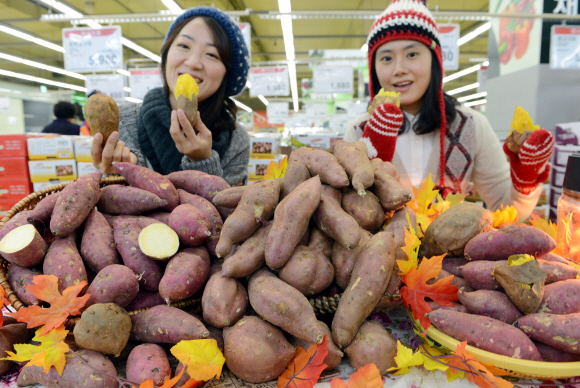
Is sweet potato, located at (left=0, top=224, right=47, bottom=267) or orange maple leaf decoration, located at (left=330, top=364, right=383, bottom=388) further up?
sweet potato, located at (left=0, top=224, right=47, bottom=267)

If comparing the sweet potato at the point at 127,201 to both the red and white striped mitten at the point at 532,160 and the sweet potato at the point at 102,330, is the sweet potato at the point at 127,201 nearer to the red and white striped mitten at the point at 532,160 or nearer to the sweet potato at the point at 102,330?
the sweet potato at the point at 102,330

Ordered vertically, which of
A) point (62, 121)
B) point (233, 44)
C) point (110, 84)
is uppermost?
point (110, 84)

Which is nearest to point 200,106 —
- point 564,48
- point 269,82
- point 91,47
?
point 564,48

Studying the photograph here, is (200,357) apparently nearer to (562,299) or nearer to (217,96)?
(562,299)

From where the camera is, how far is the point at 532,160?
140 centimetres

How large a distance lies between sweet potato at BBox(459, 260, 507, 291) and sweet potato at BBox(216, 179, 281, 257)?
0.48 m

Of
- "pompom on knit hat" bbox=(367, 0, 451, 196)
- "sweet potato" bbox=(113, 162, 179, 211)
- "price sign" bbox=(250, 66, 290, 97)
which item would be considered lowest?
"sweet potato" bbox=(113, 162, 179, 211)

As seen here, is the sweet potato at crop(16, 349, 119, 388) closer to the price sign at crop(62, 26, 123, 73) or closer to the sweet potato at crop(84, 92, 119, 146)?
the sweet potato at crop(84, 92, 119, 146)

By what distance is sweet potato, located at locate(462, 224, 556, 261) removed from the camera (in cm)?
75

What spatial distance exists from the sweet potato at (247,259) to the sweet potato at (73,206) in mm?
417

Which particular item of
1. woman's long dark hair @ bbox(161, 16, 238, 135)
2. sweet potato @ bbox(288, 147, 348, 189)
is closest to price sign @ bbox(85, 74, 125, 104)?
woman's long dark hair @ bbox(161, 16, 238, 135)

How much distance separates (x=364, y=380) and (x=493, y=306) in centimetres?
33

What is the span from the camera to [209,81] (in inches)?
67.1

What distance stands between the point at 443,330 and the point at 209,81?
1.52 m
